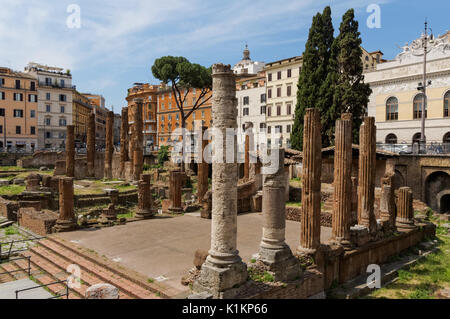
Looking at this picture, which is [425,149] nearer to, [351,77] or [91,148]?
[351,77]

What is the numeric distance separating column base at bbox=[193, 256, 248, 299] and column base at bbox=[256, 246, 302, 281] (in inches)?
38.7

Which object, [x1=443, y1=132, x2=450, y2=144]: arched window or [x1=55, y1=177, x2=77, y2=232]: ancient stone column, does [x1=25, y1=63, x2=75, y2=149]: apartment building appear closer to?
[x1=55, y1=177, x2=77, y2=232]: ancient stone column

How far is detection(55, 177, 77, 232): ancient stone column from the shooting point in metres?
14.2

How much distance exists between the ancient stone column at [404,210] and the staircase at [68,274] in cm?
1129

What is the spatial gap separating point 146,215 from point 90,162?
771 inches

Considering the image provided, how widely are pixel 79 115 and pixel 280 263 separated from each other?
60.6m

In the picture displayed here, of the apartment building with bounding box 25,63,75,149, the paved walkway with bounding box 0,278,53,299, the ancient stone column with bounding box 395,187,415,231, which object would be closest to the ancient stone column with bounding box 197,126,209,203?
the ancient stone column with bounding box 395,187,415,231

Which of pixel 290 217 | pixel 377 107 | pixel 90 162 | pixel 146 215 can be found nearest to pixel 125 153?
pixel 90 162

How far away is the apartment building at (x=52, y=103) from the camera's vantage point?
52.7 m

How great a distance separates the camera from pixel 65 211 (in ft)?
46.9
